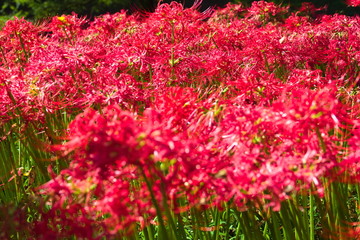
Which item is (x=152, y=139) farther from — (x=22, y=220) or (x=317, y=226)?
(x=317, y=226)

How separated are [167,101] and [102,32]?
122 inches

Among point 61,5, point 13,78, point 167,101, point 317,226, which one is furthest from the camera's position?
point 61,5

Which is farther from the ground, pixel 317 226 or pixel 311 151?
pixel 311 151

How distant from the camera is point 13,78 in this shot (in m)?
2.27

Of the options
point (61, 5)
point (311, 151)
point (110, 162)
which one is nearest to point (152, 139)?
point (110, 162)

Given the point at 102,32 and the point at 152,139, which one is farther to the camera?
the point at 102,32

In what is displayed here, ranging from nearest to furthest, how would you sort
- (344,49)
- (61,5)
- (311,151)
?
(311,151), (344,49), (61,5)

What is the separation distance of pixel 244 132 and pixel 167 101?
0.32m

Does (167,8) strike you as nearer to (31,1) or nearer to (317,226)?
(317,226)

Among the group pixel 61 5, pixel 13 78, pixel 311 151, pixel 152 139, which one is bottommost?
pixel 61 5

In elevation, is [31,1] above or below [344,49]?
below

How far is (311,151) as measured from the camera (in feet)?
3.74

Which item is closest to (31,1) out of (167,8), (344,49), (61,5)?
(61,5)

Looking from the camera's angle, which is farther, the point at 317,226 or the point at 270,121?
the point at 317,226
